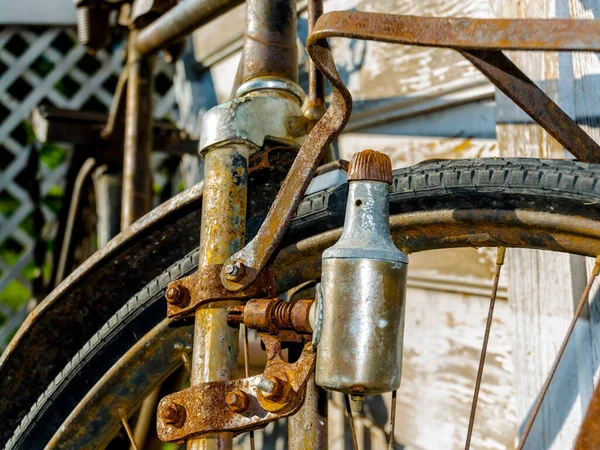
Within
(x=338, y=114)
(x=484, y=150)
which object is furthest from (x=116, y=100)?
(x=338, y=114)

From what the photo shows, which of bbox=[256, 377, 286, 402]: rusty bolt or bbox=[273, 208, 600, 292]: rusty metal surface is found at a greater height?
bbox=[273, 208, 600, 292]: rusty metal surface

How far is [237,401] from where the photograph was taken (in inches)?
18.2

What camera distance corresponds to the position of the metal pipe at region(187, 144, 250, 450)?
497 mm

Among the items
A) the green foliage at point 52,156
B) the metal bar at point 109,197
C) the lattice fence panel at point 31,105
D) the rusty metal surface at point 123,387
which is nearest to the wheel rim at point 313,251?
the rusty metal surface at point 123,387

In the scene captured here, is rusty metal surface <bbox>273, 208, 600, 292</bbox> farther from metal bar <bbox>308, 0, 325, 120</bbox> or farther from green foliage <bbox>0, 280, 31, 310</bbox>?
green foliage <bbox>0, 280, 31, 310</bbox>

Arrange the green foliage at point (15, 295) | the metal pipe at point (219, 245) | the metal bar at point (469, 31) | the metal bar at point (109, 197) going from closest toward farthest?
1. the metal bar at point (469, 31)
2. the metal pipe at point (219, 245)
3. the metal bar at point (109, 197)
4. the green foliage at point (15, 295)

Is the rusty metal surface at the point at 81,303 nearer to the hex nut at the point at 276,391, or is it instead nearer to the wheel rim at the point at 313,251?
the wheel rim at the point at 313,251

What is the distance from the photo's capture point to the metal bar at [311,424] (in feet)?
2.07

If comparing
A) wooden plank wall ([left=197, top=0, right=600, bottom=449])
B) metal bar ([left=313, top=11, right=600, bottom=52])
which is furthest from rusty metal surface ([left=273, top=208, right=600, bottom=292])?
wooden plank wall ([left=197, top=0, right=600, bottom=449])

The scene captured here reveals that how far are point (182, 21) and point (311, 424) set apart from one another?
556 mm

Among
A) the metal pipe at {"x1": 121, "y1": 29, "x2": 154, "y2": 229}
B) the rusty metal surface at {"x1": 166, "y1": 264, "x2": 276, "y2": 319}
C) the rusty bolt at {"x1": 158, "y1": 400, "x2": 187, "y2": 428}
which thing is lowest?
the rusty bolt at {"x1": 158, "y1": 400, "x2": 187, "y2": 428}

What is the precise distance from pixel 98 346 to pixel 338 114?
0.33 m

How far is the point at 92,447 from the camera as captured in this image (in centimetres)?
63

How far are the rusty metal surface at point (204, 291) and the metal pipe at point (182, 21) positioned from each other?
433 millimetres
